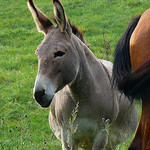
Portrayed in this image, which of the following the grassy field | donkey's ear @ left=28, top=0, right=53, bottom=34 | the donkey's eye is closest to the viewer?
the donkey's eye

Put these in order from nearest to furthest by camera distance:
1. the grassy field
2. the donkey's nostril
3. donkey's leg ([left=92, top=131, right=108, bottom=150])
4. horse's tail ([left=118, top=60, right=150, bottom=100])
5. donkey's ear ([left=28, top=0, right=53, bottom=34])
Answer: horse's tail ([left=118, top=60, right=150, bottom=100]) < the donkey's nostril < donkey's ear ([left=28, top=0, right=53, bottom=34]) < donkey's leg ([left=92, top=131, right=108, bottom=150]) < the grassy field

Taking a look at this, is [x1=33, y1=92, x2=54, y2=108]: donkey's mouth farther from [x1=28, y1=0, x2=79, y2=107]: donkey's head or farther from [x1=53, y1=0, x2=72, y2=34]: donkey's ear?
[x1=53, y1=0, x2=72, y2=34]: donkey's ear

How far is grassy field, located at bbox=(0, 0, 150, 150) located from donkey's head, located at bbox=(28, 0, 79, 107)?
1537 millimetres

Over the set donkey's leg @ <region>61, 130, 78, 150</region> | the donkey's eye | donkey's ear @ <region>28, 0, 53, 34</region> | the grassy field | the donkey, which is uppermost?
donkey's ear @ <region>28, 0, 53, 34</region>

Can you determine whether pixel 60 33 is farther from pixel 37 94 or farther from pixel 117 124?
pixel 117 124

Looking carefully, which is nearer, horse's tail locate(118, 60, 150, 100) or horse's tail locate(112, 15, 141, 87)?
horse's tail locate(118, 60, 150, 100)

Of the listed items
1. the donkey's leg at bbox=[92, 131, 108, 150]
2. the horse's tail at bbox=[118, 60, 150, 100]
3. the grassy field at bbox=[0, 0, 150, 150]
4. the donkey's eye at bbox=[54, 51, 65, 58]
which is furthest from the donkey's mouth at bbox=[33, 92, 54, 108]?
the grassy field at bbox=[0, 0, 150, 150]

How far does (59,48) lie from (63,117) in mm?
1000

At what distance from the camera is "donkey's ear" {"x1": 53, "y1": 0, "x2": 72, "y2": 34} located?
12.5 ft

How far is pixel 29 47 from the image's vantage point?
428 inches

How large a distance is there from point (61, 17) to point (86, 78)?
0.82 meters

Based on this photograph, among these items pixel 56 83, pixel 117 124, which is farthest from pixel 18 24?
pixel 56 83

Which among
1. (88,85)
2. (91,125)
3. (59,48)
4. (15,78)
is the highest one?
(59,48)

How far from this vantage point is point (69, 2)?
14125 mm
